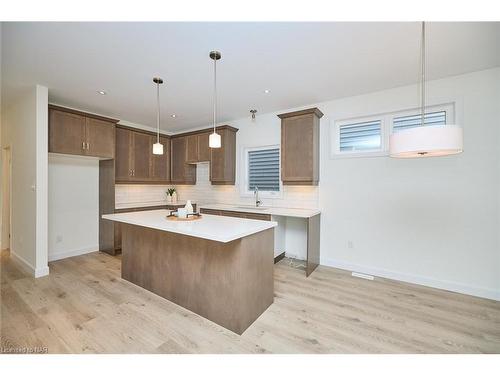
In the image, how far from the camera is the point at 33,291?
2.69 meters

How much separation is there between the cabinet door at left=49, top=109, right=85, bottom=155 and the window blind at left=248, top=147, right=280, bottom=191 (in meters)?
2.92

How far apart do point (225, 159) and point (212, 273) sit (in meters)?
2.67

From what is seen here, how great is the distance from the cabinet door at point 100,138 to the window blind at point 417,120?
4635 millimetres

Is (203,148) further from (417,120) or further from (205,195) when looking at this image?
(417,120)

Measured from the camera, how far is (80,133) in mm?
3688

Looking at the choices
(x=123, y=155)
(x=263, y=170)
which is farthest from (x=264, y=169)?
(x=123, y=155)

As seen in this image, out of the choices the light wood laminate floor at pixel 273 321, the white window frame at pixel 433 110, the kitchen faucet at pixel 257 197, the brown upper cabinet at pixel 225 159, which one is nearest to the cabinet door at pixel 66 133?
the light wood laminate floor at pixel 273 321

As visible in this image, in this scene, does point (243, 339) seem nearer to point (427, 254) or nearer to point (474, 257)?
point (427, 254)

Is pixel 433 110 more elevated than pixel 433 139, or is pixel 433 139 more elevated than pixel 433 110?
pixel 433 110

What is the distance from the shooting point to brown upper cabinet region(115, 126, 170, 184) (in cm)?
433

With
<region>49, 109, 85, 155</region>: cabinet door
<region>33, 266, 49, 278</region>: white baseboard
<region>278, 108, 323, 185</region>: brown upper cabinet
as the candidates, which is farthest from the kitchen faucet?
<region>33, 266, 49, 278</region>: white baseboard

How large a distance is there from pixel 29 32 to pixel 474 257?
5.13 m

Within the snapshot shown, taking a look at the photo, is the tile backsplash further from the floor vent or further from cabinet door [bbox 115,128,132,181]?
the floor vent
